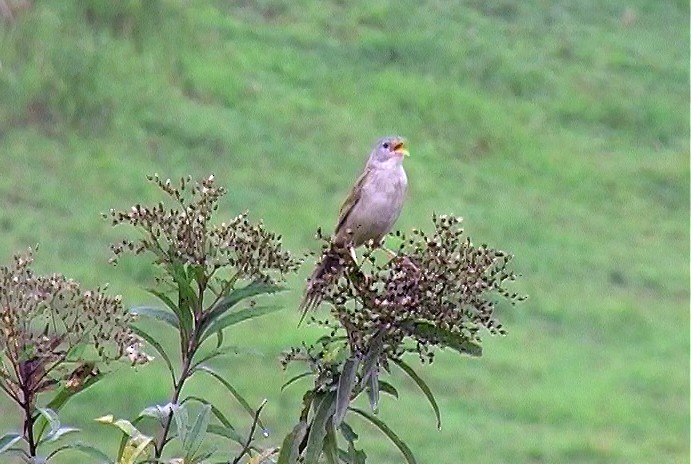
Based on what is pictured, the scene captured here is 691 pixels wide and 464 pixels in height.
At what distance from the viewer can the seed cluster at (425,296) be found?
6.27 ft

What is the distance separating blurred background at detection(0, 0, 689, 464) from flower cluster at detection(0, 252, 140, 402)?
443 cm

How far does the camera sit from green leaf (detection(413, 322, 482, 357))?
77.0 inches

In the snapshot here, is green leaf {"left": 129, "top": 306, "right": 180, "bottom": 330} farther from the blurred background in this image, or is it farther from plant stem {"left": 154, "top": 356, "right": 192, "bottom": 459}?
the blurred background

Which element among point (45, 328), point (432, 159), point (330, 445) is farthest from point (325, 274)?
point (432, 159)

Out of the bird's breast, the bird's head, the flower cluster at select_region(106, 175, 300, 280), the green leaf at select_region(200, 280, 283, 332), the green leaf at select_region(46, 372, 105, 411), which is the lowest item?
the green leaf at select_region(46, 372, 105, 411)

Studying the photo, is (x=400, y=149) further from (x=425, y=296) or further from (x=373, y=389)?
(x=425, y=296)

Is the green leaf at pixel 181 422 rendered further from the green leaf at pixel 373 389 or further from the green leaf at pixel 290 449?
the green leaf at pixel 373 389

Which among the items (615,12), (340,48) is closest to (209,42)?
(340,48)

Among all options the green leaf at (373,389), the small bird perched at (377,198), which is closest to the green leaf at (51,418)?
the green leaf at (373,389)

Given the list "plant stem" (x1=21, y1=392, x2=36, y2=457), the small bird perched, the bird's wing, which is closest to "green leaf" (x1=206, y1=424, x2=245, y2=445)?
"plant stem" (x1=21, y1=392, x2=36, y2=457)

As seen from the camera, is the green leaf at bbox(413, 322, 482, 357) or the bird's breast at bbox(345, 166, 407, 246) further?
the bird's breast at bbox(345, 166, 407, 246)

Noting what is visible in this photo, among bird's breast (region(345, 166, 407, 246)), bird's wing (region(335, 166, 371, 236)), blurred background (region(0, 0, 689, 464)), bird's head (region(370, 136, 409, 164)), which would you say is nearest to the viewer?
bird's breast (region(345, 166, 407, 246))

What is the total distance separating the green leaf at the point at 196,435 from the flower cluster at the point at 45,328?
134mm

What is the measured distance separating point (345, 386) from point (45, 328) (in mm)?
372
